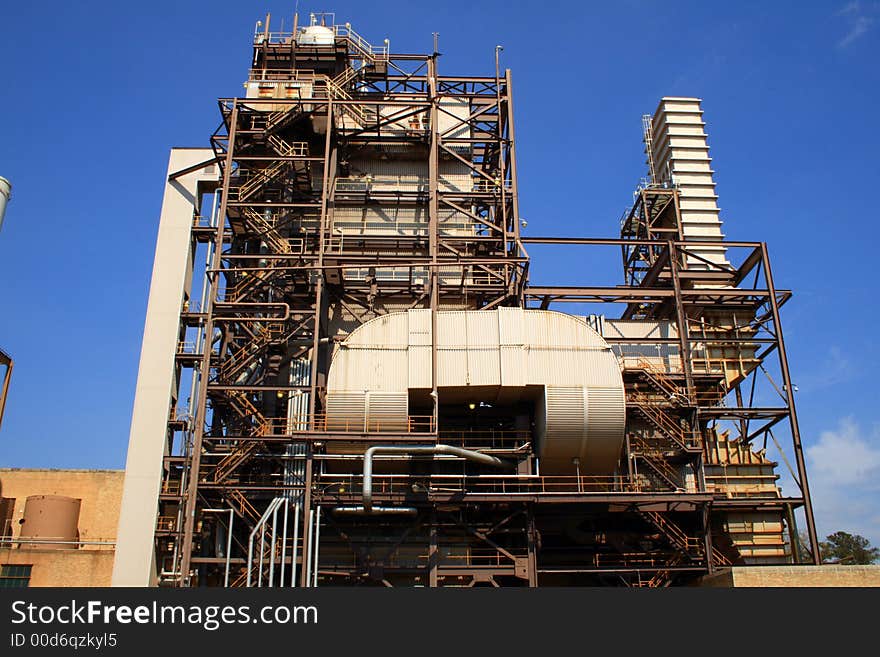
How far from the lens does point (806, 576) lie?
23938 millimetres

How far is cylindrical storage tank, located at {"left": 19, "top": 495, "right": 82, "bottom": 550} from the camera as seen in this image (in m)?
36.6

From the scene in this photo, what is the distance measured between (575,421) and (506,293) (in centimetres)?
703

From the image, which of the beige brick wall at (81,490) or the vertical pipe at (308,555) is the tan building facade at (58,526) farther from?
the vertical pipe at (308,555)

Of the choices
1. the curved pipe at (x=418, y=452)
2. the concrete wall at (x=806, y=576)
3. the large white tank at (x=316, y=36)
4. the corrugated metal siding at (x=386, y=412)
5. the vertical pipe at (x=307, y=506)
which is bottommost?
the concrete wall at (x=806, y=576)

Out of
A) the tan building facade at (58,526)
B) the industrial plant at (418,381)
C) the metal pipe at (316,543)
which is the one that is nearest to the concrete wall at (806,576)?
the industrial plant at (418,381)

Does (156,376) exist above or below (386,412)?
above

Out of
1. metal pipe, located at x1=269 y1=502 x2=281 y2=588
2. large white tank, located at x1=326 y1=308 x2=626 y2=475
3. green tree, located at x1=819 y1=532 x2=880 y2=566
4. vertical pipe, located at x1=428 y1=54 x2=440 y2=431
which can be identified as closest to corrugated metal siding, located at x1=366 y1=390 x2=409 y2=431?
large white tank, located at x1=326 y1=308 x2=626 y2=475

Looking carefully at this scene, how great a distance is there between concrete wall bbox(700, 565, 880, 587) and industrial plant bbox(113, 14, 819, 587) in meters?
3.38

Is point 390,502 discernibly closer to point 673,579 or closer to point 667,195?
point 673,579

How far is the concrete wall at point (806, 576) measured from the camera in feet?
78.3

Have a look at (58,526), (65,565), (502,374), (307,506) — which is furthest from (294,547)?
(58,526)

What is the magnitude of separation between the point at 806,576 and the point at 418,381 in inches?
525

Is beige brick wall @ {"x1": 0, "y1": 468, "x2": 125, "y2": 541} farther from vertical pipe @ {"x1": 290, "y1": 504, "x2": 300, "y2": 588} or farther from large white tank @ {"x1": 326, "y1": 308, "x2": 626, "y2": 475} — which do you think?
large white tank @ {"x1": 326, "y1": 308, "x2": 626, "y2": 475}

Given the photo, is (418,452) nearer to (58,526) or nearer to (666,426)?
(666,426)
